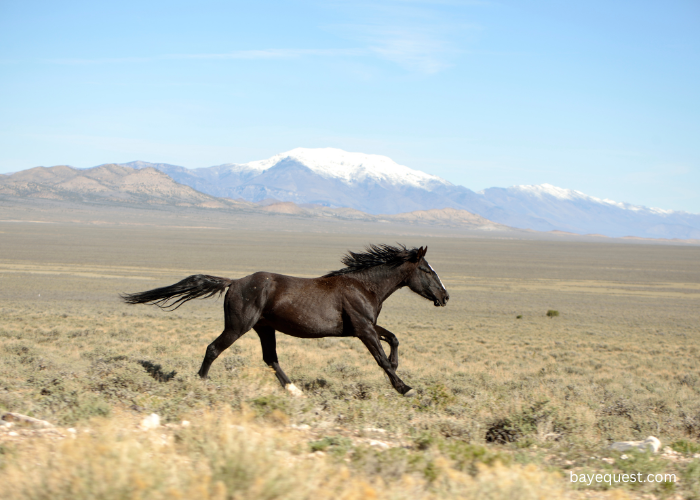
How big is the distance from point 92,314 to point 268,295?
16010mm

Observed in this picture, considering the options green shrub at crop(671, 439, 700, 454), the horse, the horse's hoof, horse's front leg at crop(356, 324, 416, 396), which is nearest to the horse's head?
the horse

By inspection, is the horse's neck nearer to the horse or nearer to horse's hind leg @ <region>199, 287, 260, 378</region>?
the horse

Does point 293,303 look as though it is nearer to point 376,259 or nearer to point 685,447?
point 376,259

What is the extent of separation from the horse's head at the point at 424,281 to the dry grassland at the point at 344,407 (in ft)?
4.45

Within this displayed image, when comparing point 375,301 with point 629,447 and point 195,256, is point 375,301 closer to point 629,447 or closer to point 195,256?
point 629,447

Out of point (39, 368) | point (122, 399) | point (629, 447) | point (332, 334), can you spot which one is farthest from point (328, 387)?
point (629, 447)

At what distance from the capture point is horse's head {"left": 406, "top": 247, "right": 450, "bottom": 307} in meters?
8.41

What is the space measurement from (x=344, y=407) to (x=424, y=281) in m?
2.64

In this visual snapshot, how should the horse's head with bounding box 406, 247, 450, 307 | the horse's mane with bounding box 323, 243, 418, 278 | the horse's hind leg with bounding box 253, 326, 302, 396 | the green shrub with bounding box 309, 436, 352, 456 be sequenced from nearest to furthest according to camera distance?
the green shrub with bounding box 309, 436, 352, 456 < the horse's hind leg with bounding box 253, 326, 302, 396 < the horse's mane with bounding box 323, 243, 418, 278 < the horse's head with bounding box 406, 247, 450, 307

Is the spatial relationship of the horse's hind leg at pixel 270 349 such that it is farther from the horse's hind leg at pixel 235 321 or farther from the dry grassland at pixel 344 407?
the horse's hind leg at pixel 235 321

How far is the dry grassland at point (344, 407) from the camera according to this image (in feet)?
11.2

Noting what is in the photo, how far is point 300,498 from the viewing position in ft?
10.4

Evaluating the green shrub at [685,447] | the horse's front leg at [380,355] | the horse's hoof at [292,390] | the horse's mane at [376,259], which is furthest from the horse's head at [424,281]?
the green shrub at [685,447]

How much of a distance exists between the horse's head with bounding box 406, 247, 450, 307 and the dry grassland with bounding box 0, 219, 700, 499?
136 cm
